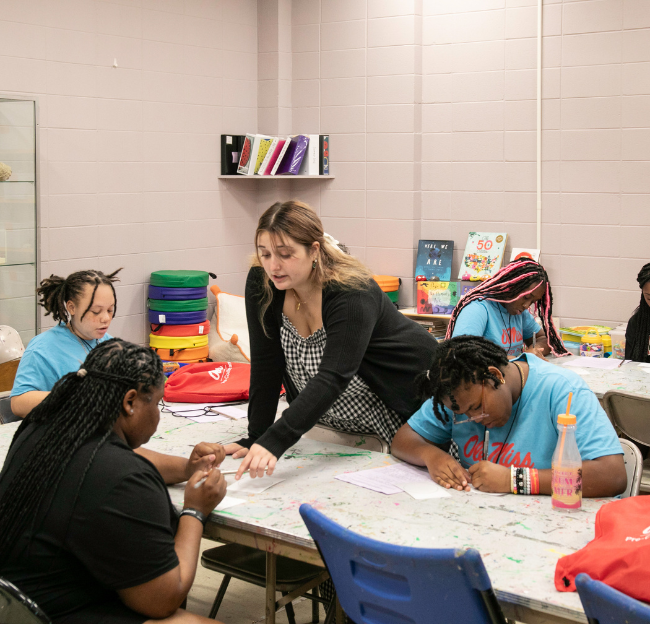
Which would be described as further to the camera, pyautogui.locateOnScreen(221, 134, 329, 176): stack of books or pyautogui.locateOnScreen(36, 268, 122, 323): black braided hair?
pyautogui.locateOnScreen(221, 134, 329, 176): stack of books

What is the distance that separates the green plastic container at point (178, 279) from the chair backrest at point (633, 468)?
3.47 meters

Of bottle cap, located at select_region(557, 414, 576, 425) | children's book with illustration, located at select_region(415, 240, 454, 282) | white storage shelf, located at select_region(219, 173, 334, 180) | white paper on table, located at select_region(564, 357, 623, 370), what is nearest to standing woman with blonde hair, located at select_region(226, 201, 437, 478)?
bottle cap, located at select_region(557, 414, 576, 425)

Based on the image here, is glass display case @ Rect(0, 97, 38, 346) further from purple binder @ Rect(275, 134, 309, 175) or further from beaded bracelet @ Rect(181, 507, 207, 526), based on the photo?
beaded bracelet @ Rect(181, 507, 207, 526)

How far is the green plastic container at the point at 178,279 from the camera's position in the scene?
5082mm

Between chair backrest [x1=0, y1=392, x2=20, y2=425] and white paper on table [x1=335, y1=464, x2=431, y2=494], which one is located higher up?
chair backrest [x1=0, y1=392, x2=20, y2=425]

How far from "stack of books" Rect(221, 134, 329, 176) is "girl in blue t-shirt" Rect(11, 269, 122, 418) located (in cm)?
285

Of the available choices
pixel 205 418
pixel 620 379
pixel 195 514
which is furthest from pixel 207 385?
pixel 620 379

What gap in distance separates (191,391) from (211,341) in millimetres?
2310

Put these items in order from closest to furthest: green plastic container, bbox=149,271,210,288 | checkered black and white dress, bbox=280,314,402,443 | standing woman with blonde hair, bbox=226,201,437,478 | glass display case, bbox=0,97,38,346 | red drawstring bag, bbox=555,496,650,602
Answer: red drawstring bag, bbox=555,496,650,602, standing woman with blonde hair, bbox=226,201,437,478, checkered black and white dress, bbox=280,314,402,443, glass display case, bbox=0,97,38,346, green plastic container, bbox=149,271,210,288

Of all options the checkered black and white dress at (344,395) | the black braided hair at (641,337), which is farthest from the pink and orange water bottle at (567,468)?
the black braided hair at (641,337)

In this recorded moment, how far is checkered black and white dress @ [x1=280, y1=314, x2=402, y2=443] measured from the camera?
2.47m

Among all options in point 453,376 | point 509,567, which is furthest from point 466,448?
point 509,567

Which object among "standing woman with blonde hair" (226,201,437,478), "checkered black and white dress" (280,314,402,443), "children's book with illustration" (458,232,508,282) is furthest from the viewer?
"children's book with illustration" (458,232,508,282)

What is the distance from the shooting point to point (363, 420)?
8.57 ft
